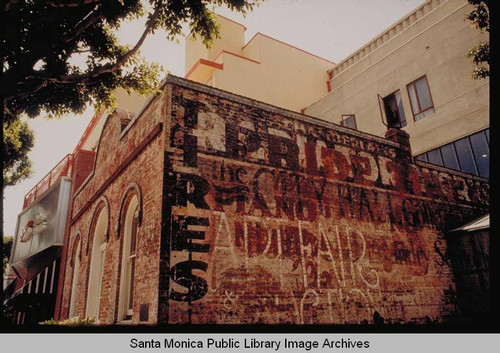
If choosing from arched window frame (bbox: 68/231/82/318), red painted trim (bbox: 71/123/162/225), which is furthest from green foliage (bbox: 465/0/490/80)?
arched window frame (bbox: 68/231/82/318)

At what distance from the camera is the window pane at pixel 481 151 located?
46.6 feet

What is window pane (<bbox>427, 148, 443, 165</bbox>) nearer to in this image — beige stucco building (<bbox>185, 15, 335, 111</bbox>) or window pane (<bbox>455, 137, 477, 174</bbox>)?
window pane (<bbox>455, 137, 477, 174</bbox>)

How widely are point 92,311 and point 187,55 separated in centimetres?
1603

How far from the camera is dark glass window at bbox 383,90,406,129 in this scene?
1755 centimetres

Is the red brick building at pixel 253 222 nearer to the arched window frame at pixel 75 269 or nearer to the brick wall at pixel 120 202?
the brick wall at pixel 120 202

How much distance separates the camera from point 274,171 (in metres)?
8.27

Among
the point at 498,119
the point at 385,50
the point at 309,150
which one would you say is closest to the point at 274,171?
the point at 309,150

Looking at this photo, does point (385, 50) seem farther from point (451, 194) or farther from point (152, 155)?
point (152, 155)

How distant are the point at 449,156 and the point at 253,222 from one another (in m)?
11.8

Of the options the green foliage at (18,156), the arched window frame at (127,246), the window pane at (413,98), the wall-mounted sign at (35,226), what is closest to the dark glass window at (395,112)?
the window pane at (413,98)

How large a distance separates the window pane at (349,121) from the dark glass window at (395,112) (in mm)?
1989

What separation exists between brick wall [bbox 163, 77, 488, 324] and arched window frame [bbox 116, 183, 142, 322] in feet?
5.58

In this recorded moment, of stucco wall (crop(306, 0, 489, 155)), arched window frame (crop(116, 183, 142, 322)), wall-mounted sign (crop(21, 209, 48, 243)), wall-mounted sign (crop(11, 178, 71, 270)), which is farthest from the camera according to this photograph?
wall-mounted sign (crop(21, 209, 48, 243))

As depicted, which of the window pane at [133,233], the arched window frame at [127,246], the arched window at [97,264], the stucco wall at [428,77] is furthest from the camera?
the stucco wall at [428,77]
